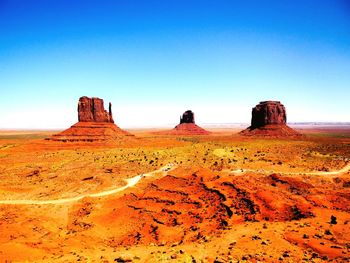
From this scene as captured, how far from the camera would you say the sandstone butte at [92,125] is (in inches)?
3442

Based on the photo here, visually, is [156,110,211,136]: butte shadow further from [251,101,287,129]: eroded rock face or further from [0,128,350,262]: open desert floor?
[0,128,350,262]: open desert floor

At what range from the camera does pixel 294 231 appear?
16891 mm

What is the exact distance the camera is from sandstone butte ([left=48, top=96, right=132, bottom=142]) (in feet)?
287

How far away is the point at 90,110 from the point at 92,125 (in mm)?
6040

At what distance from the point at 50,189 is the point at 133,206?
52.4 feet

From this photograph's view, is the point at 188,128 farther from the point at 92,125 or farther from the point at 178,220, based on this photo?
the point at 178,220

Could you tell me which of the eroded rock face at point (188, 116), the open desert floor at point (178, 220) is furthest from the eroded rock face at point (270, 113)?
the open desert floor at point (178, 220)

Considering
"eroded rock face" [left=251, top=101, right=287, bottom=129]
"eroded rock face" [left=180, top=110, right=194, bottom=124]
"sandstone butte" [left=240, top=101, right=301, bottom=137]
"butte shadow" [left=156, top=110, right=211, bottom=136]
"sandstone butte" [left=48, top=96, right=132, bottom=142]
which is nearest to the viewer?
"sandstone butte" [left=48, top=96, right=132, bottom=142]

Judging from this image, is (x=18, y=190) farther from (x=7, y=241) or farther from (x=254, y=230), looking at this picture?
(x=254, y=230)

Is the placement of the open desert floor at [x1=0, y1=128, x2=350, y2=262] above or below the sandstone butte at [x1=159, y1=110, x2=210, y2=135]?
below

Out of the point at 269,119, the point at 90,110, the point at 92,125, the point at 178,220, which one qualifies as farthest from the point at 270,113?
the point at 178,220

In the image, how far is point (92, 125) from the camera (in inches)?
3676

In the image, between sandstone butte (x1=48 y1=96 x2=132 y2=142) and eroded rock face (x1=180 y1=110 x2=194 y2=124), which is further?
eroded rock face (x1=180 y1=110 x2=194 y2=124)

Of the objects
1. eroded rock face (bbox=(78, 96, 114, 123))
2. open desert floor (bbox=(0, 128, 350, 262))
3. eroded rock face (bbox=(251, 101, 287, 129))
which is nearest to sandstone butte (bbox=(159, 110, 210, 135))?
eroded rock face (bbox=(251, 101, 287, 129))
